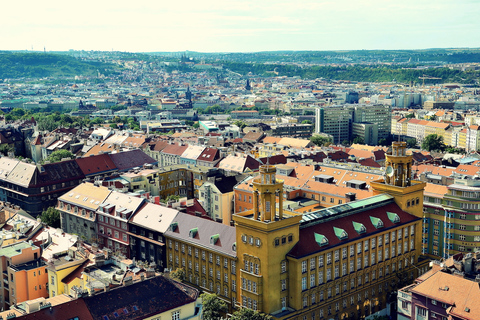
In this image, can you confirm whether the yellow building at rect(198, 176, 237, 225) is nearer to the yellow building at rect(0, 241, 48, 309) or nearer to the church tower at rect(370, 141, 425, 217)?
the church tower at rect(370, 141, 425, 217)

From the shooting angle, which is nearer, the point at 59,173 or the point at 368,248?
the point at 368,248

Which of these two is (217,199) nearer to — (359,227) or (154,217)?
(154,217)

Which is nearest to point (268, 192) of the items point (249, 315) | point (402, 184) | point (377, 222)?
point (249, 315)

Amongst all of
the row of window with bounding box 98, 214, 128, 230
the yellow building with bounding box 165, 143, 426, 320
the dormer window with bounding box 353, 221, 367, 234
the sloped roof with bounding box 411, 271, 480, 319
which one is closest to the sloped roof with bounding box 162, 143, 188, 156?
the row of window with bounding box 98, 214, 128, 230

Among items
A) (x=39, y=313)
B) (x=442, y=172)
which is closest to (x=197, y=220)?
(x=39, y=313)

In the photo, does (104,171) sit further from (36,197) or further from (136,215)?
(136,215)
